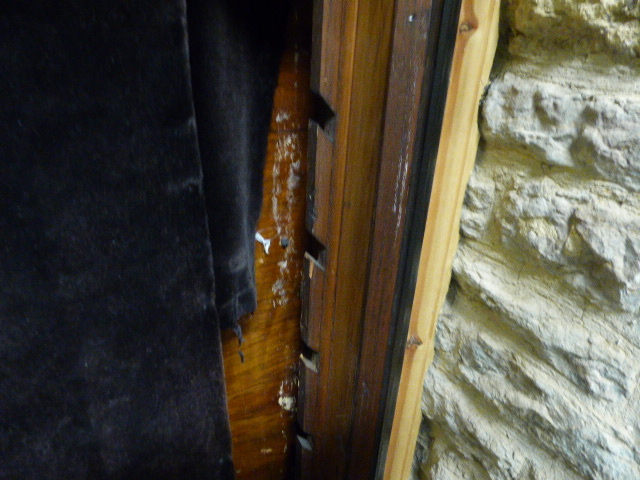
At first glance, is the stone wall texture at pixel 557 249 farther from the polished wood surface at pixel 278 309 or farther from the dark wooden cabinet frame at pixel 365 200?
the polished wood surface at pixel 278 309

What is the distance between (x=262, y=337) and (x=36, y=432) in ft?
1.02

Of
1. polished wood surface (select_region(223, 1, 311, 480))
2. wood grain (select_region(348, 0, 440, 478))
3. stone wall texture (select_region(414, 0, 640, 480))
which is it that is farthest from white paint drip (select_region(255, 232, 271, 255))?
stone wall texture (select_region(414, 0, 640, 480))

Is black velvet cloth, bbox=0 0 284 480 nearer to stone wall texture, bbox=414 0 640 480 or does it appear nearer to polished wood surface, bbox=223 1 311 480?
polished wood surface, bbox=223 1 311 480

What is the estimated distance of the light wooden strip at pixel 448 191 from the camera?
449mm

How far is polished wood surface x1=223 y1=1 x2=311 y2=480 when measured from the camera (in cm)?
53

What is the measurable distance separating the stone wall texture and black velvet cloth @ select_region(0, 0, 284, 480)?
0.91 feet

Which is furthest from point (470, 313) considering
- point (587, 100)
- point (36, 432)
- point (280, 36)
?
point (36, 432)

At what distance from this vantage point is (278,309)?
67 centimetres

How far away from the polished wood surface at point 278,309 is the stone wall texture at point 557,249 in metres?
0.22

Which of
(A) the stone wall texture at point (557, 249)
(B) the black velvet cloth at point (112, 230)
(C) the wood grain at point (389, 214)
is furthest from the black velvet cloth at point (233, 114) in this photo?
(A) the stone wall texture at point (557, 249)

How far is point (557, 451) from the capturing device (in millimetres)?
482

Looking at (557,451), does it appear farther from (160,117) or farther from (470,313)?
(160,117)

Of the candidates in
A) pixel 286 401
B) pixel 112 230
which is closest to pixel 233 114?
pixel 112 230

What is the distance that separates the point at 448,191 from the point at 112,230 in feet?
1.21
